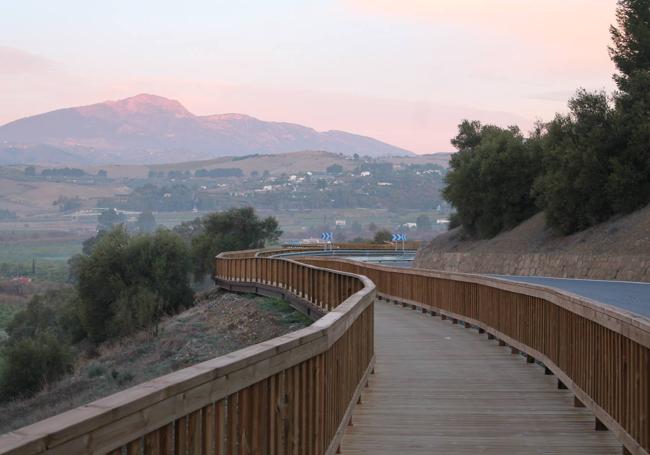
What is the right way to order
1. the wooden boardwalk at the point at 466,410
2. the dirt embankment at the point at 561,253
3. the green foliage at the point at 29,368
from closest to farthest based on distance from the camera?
the wooden boardwalk at the point at 466,410 → the dirt embankment at the point at 561,253 → the green foliage at the point at 29,368

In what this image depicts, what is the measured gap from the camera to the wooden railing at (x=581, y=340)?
837 centimetres

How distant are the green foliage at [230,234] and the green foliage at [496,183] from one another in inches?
1355

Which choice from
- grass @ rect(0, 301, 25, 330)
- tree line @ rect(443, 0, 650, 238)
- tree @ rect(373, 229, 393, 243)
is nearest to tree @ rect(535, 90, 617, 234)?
tree line @ rect(443, 0, 650, 238)

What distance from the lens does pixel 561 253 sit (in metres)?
48.3

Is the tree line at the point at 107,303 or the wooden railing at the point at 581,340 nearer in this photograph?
the wooden railing at the point at 581,340

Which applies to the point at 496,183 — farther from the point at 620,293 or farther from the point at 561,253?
the point at 620,293

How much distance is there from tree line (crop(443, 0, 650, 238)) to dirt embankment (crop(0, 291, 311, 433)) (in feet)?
57.8

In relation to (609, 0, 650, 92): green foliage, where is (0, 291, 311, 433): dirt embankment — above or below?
below

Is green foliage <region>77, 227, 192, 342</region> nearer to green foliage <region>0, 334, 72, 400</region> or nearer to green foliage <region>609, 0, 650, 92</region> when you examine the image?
green foliage <region>0, 334, 72, 400</region>

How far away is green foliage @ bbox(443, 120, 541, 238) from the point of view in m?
65.6

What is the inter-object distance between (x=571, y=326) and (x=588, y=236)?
38.1 m

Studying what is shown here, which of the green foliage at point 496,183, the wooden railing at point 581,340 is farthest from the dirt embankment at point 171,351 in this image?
the green foliage at point 496,183

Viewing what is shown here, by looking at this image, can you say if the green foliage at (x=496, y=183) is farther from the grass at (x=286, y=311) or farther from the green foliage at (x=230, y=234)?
the green foliage at (x=230, y=234)

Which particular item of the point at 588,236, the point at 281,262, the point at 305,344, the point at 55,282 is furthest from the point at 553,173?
the point at 55,282
